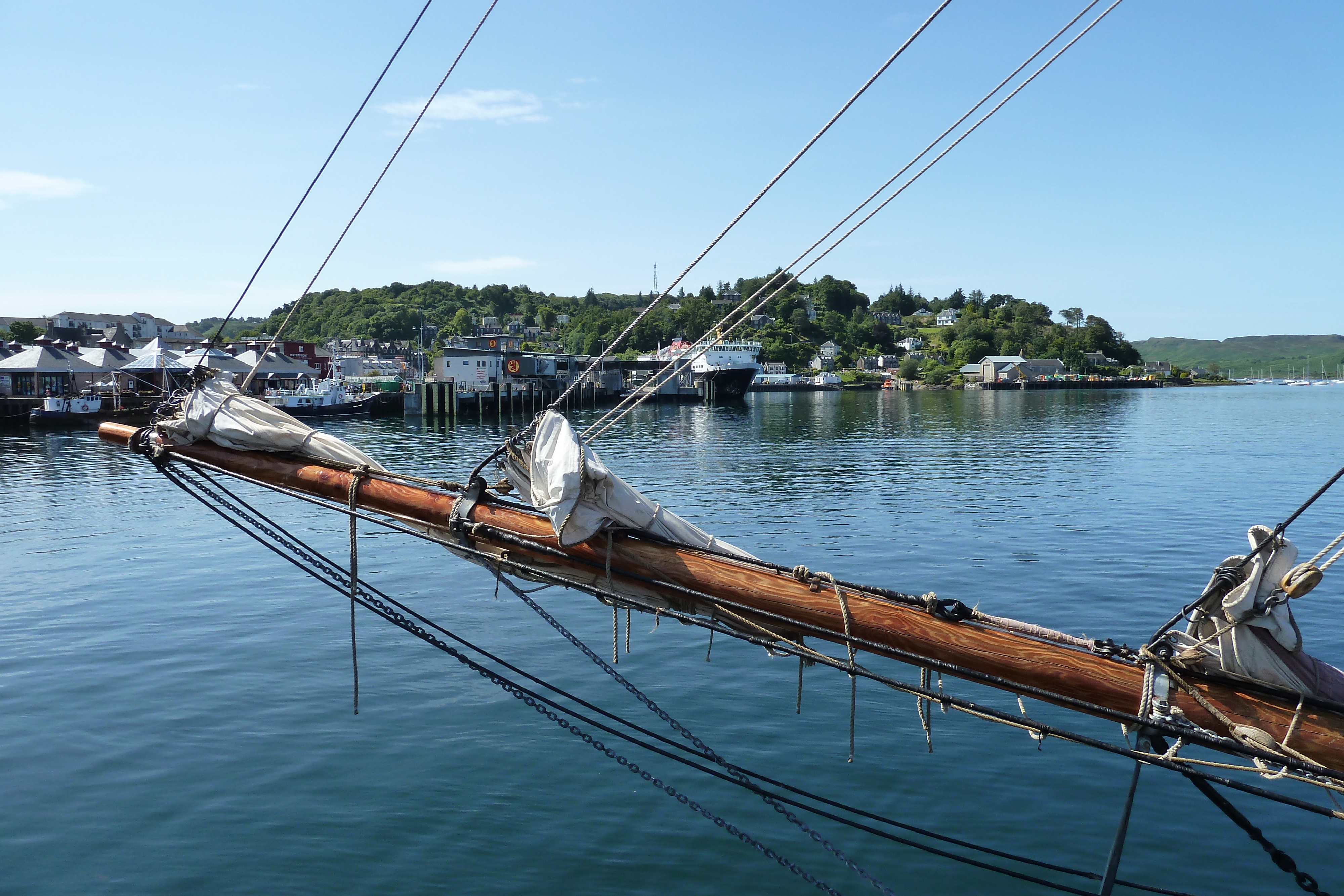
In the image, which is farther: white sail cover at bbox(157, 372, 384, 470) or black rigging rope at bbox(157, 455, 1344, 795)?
white sail cover at bbox(157, 372, 384, 470)

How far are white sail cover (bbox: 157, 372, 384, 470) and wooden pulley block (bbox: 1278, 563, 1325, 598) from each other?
6.43 metres

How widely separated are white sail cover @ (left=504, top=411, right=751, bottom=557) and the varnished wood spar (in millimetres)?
165

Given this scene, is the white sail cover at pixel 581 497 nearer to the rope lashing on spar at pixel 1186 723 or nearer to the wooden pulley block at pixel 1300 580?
the rope lashing on spar at pixel 1186 723

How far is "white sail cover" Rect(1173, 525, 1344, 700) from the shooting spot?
4754mm

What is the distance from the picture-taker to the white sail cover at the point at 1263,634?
15.6 ft

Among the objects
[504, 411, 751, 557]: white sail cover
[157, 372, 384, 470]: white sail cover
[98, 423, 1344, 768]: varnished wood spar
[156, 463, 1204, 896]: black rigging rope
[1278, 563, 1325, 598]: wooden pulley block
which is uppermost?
[157, 372, 384, 470]: white sail cover

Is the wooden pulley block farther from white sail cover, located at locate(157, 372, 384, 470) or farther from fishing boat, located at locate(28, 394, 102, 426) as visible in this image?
fishing boat, located at locate(28, 394, 102, 426)

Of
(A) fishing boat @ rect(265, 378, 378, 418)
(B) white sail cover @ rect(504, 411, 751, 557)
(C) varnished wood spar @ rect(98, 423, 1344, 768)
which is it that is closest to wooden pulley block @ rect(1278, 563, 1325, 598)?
(C) varnished wood spar @ rect(98, 423, 1344, 768)

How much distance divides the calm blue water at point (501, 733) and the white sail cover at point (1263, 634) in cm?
334

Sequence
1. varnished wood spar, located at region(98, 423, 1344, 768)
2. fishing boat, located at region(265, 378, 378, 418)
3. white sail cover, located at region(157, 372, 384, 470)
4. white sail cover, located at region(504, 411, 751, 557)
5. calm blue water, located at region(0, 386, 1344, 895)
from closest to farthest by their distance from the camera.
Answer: varnished wood spar, located at region(98, 423, 1344, 768) → white sail cover, located at region(504, 411, 751, 557) → white sail cover, located at region(157, 372, 384, 470) → calm blue water, located at region(0, 386, 1344, 895) → fishing boat, located at region(265, 378, 378, 418)

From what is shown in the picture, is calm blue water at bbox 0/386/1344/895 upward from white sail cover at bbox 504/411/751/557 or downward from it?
downward

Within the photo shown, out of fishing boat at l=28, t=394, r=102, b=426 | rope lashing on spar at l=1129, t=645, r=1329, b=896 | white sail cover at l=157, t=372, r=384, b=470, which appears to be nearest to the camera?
rope lashing on spar at l=1129, t=645, r=1329, b=896

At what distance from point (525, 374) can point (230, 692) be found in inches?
3284

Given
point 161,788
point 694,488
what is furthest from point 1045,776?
point 694,488
